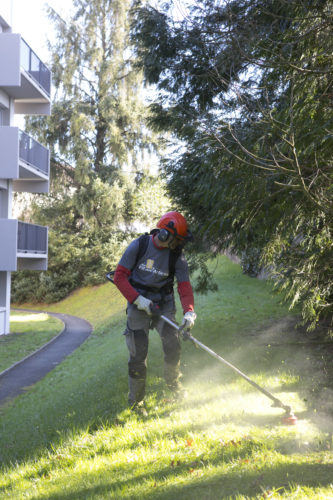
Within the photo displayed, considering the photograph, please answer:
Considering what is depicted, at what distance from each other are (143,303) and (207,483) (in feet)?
7.17

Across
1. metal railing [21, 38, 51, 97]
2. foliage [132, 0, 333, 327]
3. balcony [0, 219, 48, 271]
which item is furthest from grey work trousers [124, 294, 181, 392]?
metal railing [21, 38, 51, 97]

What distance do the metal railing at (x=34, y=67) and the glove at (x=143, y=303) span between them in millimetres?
14903

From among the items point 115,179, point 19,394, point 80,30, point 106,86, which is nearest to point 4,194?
point 19,394

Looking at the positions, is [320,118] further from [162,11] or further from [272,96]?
[162,11]

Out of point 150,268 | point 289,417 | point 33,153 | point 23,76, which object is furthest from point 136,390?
point 33,153

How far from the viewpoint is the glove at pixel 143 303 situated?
5.42 meters

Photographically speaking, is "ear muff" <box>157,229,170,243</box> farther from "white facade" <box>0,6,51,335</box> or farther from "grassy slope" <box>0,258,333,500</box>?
"white facade" <box>0,6,51,335</box>

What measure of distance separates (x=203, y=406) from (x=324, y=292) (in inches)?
85.2

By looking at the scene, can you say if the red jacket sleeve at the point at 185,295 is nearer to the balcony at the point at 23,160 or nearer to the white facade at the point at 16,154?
the white facade at the point at 16,154

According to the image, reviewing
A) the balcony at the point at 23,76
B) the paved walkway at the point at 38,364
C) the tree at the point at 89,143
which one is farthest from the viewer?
the tree at the point at 89,143

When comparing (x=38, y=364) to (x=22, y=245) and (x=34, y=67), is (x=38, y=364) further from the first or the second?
(x=34, y=67)

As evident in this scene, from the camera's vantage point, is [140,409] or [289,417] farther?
[140,409]

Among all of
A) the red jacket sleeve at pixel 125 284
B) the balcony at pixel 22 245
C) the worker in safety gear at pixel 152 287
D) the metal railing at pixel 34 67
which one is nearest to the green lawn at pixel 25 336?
the balcony at pixel 22 245

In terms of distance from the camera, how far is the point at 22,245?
18734 millimetres
